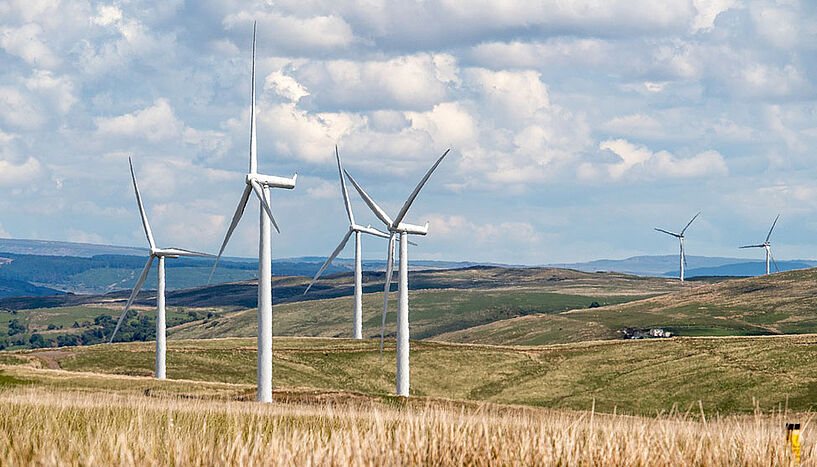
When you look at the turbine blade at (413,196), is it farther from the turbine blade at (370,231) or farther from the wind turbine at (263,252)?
the turbine blade at (370,231)

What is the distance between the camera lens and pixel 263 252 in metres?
71.5

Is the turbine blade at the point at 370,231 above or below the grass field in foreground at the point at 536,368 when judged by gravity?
above

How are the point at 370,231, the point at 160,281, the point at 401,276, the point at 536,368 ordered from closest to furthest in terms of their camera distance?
1. the point at 401,276
2. the point at 160,281
3. the point at 536,368
4. the point at 370,231

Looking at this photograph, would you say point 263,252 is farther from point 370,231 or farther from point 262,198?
point 370,231

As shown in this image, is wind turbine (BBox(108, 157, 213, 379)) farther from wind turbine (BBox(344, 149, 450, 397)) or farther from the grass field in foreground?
wind turbine (BBox(344, 149, 450, 397))

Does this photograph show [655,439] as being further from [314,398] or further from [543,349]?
[543,349]

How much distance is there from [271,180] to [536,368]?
55154 mm

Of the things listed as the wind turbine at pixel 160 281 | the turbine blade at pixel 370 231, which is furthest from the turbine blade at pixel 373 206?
the turbine blade at pixel 370 231

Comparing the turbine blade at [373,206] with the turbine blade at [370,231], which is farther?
the turbine blade at [370,231]

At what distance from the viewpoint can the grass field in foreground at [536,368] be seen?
9625 centimetres

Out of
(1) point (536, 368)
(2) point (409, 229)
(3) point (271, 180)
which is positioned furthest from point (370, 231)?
(3) point (271, 180)

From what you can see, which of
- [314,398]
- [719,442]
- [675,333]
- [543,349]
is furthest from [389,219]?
[675,333]

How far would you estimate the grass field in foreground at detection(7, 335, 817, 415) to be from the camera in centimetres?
9625

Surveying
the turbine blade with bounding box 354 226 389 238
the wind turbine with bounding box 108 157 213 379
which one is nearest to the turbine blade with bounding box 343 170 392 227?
the wind turbine with bounding box 108 157 213 379
